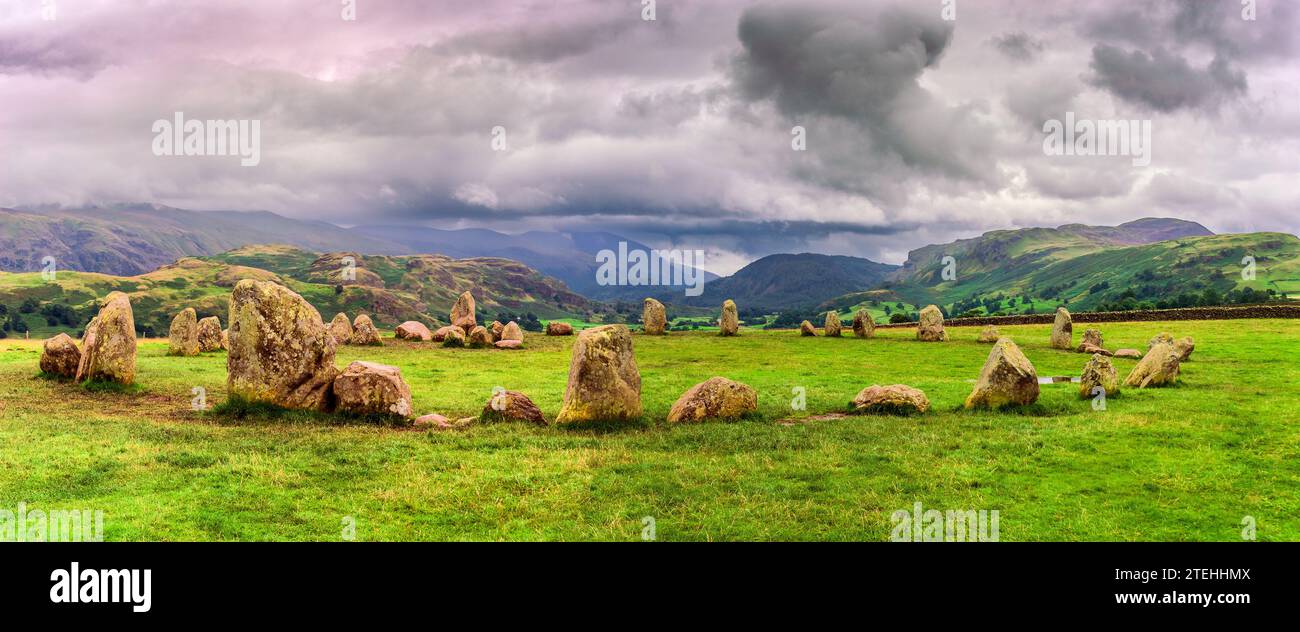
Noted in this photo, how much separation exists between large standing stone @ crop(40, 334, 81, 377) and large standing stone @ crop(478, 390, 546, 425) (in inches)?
751

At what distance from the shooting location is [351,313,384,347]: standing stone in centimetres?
4900

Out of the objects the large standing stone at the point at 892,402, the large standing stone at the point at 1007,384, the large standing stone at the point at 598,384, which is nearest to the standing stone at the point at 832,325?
the large standing stone at the point at 1007,384

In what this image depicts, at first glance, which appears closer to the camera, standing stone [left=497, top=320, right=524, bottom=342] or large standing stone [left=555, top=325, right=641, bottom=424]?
large standing stone [left=555, top=325, right=641, bottom=424]

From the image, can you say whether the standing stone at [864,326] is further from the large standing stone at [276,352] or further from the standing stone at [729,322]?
the large standing stone at [276,352]

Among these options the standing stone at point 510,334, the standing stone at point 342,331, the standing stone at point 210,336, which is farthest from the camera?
the standing stone at point 510,334

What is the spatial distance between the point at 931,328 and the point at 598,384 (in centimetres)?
4126

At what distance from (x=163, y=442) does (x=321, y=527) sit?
29.9 feet

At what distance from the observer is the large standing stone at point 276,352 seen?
21.5 metres

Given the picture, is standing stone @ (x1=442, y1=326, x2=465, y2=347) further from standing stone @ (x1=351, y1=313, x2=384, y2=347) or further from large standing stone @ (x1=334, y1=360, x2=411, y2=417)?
large standing stone @ (x1=334, y1=360, x2=411, y2=417)

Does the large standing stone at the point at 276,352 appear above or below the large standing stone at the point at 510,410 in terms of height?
above

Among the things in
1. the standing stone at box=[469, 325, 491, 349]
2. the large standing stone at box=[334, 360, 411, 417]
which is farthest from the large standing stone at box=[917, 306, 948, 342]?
the large standing stone at box=[334, 360, 411, 417]

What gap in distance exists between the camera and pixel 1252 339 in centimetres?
4575

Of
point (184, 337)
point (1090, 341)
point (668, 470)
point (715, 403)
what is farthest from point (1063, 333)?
point (184, 337)

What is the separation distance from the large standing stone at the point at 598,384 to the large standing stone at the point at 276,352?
786cm
